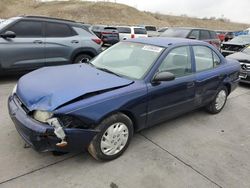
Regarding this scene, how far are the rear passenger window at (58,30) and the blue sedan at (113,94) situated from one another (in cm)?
300

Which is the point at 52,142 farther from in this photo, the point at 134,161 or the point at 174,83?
the point at 174,83

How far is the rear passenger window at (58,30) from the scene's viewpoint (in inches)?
258

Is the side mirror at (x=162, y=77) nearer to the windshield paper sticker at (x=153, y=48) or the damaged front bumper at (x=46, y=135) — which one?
the windshield paper sticker at (x=153, y=48)

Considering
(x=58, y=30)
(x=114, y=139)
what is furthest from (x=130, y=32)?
(x=114, y=139)

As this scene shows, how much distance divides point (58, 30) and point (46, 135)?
485 centimetres

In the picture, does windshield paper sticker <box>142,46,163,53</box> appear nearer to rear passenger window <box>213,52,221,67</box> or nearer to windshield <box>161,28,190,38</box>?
rear passenger window <box>213,52,221,67</box>

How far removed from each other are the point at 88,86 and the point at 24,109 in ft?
2.70

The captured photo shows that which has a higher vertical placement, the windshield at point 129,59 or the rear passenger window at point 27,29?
the rear passenger window at point 27,29

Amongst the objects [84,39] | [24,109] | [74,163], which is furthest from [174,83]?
[84,39]

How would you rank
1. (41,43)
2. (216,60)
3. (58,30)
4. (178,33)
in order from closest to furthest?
(216,60)
(41,43)
(58,30)
(178,33)

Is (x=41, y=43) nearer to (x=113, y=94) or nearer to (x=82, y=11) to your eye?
(x=113, y=94)

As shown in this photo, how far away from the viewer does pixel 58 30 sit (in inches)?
265

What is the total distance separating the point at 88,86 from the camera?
9.78 feet

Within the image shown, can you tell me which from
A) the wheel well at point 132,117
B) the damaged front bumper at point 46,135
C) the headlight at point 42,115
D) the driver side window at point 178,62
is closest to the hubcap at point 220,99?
the driver side window at point 178,62
